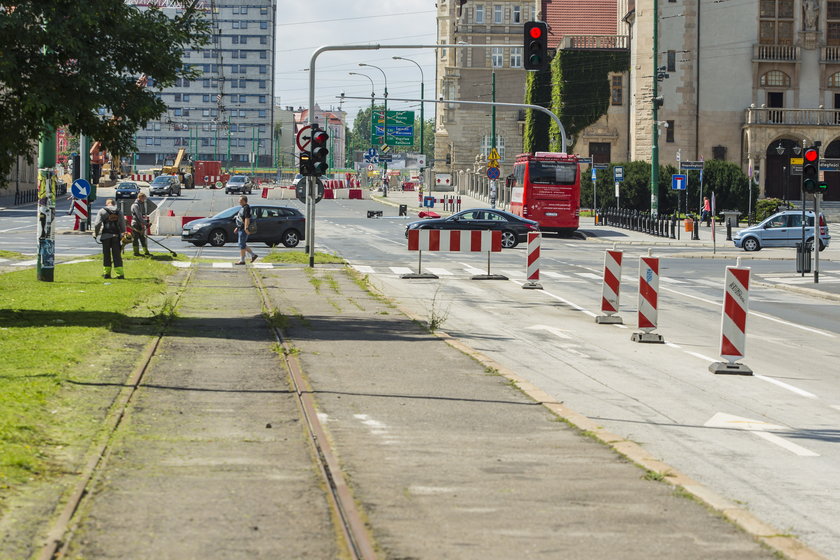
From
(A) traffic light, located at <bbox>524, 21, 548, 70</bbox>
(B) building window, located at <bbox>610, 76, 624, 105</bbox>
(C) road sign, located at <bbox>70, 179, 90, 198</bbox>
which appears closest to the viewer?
(A) traffic light, located at <bbox>524, 21, 548, 70</bbox>

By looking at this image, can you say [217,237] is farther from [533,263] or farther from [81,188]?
[533,263]

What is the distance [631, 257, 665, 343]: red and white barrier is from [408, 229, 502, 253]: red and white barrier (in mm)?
10136

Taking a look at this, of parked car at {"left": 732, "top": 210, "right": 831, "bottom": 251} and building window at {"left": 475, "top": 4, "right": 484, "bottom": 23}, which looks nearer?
parked car at {"left": 732, "top": 210, "right": 831, "bottom": 251}

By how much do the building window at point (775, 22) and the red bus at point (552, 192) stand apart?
29.3 m

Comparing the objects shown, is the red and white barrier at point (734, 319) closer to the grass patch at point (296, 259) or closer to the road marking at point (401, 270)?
the road marking at point (401, 270)

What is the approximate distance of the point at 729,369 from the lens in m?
15.0

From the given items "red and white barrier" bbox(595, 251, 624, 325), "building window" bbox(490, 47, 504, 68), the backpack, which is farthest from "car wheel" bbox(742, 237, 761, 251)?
"building window" bbox(490, 47, 504, 68)

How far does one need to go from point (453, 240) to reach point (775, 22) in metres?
56.0

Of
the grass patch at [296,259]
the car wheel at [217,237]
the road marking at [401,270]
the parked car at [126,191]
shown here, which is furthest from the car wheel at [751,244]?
the parked car at [126,191]

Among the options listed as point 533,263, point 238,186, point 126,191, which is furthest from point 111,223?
point 238,186

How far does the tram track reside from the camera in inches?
260

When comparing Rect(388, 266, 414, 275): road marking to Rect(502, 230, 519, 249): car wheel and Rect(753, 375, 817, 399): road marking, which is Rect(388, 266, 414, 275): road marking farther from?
Rect(753, 375, 817, 399): road marking

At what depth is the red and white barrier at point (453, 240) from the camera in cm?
2828

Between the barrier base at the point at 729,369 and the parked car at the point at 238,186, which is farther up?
the parked car at the point at 238,186
